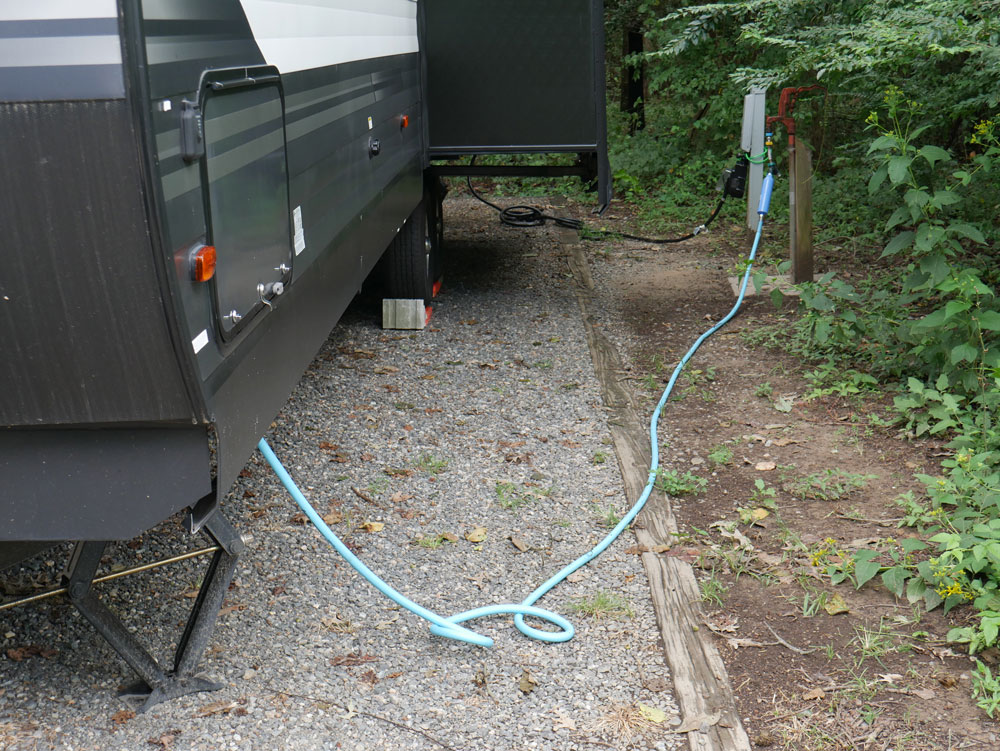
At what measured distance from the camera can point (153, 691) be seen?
261cm

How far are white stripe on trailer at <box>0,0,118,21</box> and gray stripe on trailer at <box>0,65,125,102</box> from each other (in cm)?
9

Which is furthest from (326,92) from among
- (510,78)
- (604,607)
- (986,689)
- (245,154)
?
(510,78)

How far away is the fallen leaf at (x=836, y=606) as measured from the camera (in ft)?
10.2

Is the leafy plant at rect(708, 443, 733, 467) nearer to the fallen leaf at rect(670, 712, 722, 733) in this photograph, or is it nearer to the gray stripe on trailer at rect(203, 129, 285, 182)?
the fallen leaf at rect(670, 712, 722, 733)

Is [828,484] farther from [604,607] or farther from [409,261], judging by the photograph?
[409,261]

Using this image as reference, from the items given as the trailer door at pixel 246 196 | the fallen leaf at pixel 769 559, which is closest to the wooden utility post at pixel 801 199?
the fallen leaf at pixel 769 559

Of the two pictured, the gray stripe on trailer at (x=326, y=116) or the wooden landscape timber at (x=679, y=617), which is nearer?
the wooden landscape timber at (x=679, y=617)

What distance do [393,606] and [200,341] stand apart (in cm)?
153

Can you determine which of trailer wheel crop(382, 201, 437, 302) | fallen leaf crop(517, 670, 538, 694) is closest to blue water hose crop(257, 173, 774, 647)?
fallen leaf crop(517, 670, 538, 694)

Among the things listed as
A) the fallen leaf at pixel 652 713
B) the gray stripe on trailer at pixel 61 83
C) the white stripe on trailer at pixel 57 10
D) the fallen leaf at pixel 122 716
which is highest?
the white stripe on trailer at pixel 57 10

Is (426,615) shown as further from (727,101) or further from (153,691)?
(727,101)

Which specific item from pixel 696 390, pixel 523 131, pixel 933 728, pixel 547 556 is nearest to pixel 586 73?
pixel 523 131

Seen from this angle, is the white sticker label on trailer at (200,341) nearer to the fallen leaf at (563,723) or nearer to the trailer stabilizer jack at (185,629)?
the trailer stabilizer jack at (185,629)

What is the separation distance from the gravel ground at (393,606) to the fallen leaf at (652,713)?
0.02 m
